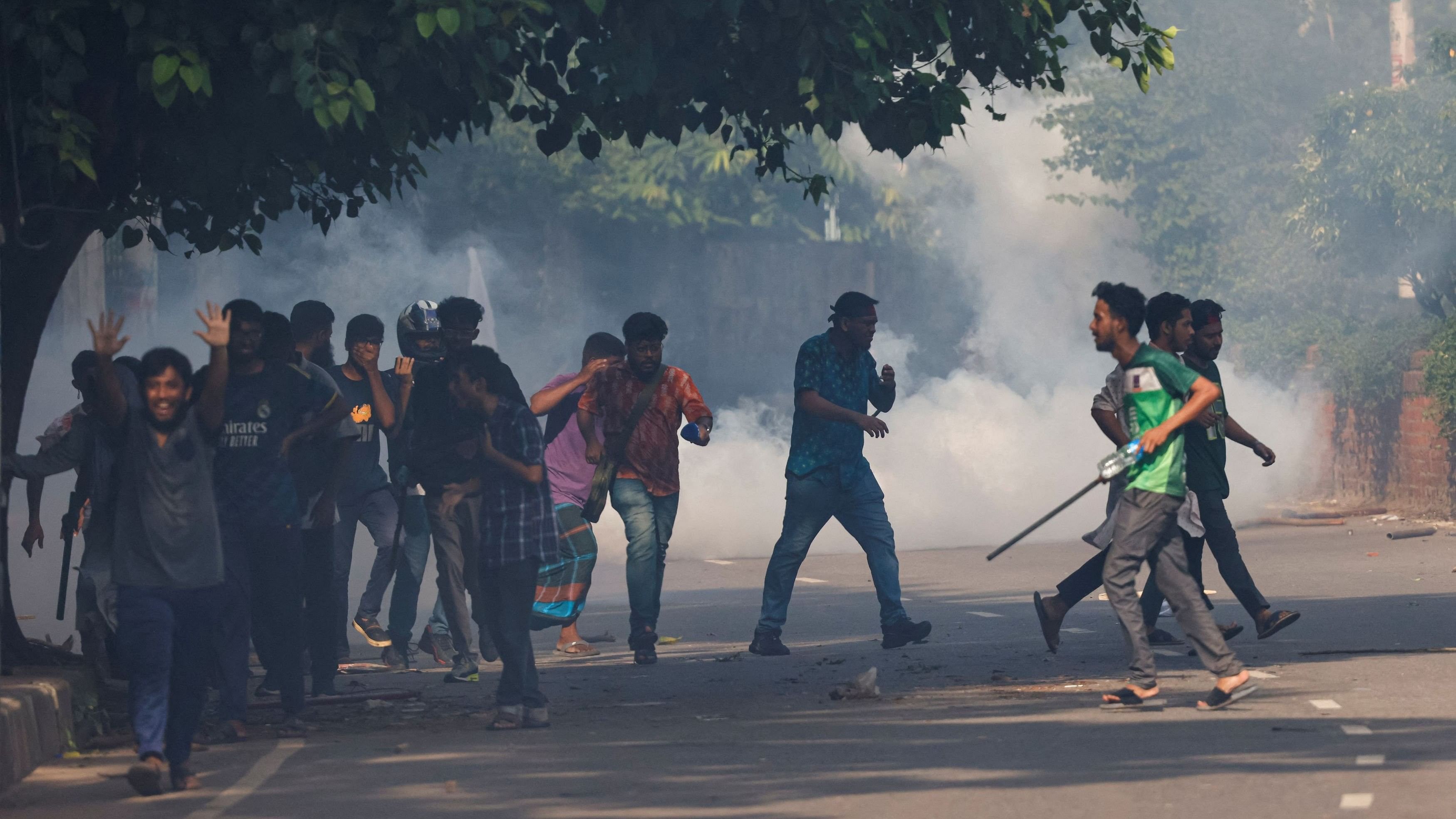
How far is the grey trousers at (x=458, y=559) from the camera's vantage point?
8453 mm

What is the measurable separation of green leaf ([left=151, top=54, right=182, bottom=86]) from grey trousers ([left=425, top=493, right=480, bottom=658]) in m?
2.38

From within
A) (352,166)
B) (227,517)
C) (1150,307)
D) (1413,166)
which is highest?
(1413,166)

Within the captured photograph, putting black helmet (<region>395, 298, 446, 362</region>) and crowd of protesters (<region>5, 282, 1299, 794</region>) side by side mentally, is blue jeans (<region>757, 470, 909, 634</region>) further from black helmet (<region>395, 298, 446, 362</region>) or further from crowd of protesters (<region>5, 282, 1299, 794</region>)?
black helmet (<region>395, 298, 446, 362</region>)

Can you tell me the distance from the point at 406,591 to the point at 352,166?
7.33 feet

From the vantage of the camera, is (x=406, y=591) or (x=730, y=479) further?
(x=730, y=479)

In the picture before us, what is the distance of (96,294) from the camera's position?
24.1 m

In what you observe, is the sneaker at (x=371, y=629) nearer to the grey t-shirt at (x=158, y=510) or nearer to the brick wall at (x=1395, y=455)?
the grey t-shirt at (x=158, y=510)

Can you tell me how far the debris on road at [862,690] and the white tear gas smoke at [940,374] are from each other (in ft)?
17.6

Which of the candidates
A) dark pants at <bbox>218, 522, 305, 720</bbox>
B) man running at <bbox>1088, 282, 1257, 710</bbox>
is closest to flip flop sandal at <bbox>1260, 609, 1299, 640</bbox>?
man running at <bbox>1088, 282, 1257, 710</bbox>

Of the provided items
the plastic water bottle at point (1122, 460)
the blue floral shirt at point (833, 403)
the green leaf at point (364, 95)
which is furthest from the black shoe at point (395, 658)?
the plastic water bottle at point (1122, 460)

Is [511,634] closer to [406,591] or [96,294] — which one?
[406,591]

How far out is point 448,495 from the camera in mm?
8312

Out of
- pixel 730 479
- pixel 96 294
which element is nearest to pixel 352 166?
pixel 730 479

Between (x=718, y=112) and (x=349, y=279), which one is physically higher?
(x=349, y=279)
